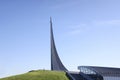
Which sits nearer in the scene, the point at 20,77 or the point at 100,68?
the point at 20,77

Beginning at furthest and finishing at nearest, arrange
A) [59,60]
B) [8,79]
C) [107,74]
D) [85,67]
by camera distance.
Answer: [59,60] → [85,67] → [107,74] → [8,79]

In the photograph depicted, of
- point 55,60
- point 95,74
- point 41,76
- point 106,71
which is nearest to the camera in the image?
point 41,76

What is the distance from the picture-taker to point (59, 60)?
91.6 meters

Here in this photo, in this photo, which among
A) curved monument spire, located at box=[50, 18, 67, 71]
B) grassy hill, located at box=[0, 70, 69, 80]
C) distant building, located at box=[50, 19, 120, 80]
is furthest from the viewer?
curved monument spire, located at box=[50, 18, 67, 71]

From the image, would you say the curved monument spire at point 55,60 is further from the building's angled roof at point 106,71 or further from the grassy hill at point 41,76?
the grassy hill at point 41,76

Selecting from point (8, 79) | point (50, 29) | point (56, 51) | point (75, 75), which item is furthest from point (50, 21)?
point (8, 79)

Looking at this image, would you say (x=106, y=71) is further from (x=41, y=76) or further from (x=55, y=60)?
(x=55, y=60)

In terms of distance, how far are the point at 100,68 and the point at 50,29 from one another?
21866 mm

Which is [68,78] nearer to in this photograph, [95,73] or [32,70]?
[95,73]

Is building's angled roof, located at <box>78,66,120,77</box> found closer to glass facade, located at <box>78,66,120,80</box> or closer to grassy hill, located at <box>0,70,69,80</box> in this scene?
glass facade, located at <box>78,66,120,80</box>

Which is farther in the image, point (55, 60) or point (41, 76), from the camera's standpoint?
point (55, 60)

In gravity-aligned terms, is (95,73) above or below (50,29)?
below

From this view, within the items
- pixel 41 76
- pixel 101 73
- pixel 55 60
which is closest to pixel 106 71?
pixel 101 73

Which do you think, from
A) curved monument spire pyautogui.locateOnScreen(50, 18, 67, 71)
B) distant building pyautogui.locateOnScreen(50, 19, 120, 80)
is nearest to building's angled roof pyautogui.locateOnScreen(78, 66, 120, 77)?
distant building pyautogui.locateOnScreen(50, 19, 120, 80)
